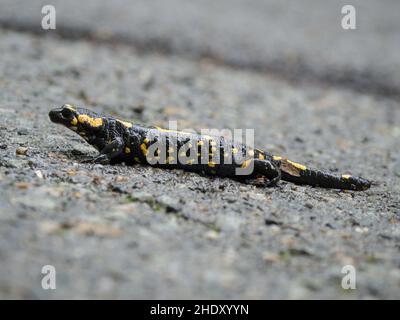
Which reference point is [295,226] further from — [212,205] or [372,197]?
[372,197]

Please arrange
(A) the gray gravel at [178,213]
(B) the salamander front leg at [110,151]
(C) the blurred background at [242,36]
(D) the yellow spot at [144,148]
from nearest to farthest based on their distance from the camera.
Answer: (A) the gray gravel at [178,213] < (B) the salamander front leg at [110,151] < (D) the yellow spot at [144,148] < (C) the blurred background at [242,36]

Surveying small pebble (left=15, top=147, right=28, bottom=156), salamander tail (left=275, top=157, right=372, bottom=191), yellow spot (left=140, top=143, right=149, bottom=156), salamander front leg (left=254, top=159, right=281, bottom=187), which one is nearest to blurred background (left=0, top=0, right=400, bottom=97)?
salamander tail (left=275, top=157, right=372, bottom=191)

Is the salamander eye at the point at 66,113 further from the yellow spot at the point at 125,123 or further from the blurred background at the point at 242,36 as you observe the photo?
the blurred background at the point at 242,36

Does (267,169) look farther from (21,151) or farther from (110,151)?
(21,151)

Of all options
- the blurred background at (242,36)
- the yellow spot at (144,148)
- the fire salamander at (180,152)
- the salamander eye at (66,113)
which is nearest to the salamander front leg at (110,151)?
the fire salamander at (180,152)

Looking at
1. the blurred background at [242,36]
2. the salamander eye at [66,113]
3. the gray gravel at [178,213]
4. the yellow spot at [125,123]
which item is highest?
the blurred background at [242,36]

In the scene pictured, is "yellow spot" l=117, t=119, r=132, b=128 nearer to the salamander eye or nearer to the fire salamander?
the fire salamander

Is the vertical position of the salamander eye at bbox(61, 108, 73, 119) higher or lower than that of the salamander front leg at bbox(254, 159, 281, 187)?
higher

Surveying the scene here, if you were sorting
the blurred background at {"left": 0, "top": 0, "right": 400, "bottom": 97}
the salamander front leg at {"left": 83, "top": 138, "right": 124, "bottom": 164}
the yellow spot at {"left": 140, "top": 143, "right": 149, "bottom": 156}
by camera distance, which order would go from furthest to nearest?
the blurred background at {"left": 0, "top": 0, "right": 400, "bottom": 97} < the yellow spot at {"left": 140, "top": 143, "right": 149, "bottom": 156} < the salamander front leg at {"left": 83, "top": 138, "right": 124, "bottom": 164}
